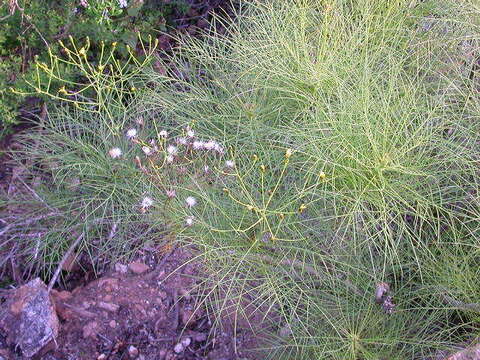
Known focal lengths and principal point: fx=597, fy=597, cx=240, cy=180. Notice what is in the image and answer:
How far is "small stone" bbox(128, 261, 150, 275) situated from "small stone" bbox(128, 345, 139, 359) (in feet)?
1.17

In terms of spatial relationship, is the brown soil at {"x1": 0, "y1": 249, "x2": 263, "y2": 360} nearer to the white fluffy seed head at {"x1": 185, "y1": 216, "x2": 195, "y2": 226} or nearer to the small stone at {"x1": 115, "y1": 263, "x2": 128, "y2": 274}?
the small stone at {"x1": 115, "y1": 263, "x2": 128, "y2": 274}

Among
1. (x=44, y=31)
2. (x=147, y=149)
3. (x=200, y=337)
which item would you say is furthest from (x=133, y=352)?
(x=44, y=31)

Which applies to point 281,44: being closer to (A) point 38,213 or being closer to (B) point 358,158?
(B) point 358,158

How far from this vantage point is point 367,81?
1906 mm

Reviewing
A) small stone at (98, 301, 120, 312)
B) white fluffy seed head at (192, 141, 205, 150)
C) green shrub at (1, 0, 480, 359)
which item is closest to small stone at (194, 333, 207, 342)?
green shrub at (1, 0, 480, 359)

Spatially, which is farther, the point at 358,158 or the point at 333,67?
the point at 333,67

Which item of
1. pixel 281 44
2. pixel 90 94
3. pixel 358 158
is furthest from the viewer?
pixel 90 94

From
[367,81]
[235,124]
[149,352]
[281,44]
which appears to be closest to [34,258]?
[149,352]

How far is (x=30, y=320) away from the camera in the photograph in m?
2.02

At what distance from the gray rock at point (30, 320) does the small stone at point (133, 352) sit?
0.26m

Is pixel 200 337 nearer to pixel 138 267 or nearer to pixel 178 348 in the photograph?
pixel 178 348

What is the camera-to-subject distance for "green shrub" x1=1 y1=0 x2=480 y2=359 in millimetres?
1824

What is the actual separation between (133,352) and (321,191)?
880 mm

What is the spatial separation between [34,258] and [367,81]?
1.39m
